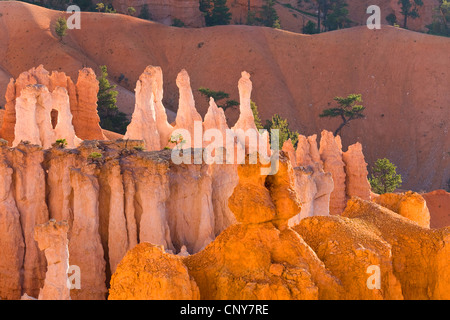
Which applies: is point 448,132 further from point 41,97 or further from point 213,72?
point 41,97

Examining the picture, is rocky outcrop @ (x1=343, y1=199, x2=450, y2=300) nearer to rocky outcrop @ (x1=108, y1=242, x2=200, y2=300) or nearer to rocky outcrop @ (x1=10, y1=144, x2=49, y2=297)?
rocky outcrop @ (x1=108, y1=242, x2=200, y2=300)

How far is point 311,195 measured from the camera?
26.7 m

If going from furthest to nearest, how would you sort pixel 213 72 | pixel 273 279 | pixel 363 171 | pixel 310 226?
1. pixel 213 72
2. pixel 363 171
3. pixel 310 226
4. pixel 273 279

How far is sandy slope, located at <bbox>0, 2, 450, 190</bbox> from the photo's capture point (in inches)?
2598

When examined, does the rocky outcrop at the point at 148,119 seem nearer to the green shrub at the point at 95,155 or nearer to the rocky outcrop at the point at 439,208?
the green shrub at the point at 95,155

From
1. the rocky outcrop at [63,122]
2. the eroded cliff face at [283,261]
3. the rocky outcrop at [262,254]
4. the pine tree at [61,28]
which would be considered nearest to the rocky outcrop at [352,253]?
the eroded cliff face at [283,261]

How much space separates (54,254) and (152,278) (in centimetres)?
682

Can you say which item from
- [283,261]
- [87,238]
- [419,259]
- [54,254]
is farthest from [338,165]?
[283,261]

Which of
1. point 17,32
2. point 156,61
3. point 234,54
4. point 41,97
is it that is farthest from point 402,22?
point 41,97

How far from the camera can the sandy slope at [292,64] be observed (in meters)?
66.0

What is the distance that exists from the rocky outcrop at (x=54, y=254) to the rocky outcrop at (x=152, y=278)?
20.3 feet

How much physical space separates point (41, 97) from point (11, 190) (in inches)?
303

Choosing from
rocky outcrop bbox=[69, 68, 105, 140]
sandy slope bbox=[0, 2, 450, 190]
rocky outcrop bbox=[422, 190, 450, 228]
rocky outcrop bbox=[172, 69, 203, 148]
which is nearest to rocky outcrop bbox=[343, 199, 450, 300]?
rocky outcrop bbox=[172, 69, 203, 148]

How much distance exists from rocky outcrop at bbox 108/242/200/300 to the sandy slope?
52559 mm
